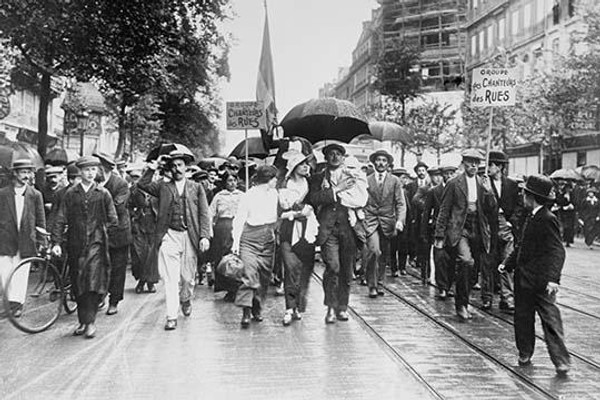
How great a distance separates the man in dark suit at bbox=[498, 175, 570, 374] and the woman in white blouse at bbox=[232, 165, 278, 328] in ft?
10.2

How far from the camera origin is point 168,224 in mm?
9094

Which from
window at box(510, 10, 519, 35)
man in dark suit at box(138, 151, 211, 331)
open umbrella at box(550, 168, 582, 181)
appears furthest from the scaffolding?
man in dark suit at box(138, 151, 211, 331)

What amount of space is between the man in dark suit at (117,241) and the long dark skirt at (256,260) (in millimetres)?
1759

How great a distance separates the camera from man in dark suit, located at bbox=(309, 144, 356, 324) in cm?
922

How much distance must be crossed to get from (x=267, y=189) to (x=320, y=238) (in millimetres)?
844

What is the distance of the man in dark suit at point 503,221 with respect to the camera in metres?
10.2

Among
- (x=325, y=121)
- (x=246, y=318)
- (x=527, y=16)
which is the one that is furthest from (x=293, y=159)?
(x=527, y=16)

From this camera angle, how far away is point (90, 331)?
8297 mm

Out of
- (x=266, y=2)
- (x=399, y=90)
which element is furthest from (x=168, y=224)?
(x=399, y=90)

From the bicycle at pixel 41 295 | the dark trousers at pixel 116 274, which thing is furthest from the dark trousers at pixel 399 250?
Answer: the bicycle at pixel 41 295

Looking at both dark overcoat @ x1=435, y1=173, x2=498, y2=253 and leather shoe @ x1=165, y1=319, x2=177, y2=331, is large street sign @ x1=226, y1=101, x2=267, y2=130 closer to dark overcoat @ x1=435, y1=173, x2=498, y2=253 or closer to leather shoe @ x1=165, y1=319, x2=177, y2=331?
dark overcoat @ x1=435, y1=173, x2=498, y2=253

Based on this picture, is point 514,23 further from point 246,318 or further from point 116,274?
point 246,318

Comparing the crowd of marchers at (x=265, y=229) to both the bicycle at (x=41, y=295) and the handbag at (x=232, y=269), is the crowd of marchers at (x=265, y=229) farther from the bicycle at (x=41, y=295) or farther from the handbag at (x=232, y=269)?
the bicycle at (x=41, y=295)

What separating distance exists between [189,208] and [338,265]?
1848 mm
